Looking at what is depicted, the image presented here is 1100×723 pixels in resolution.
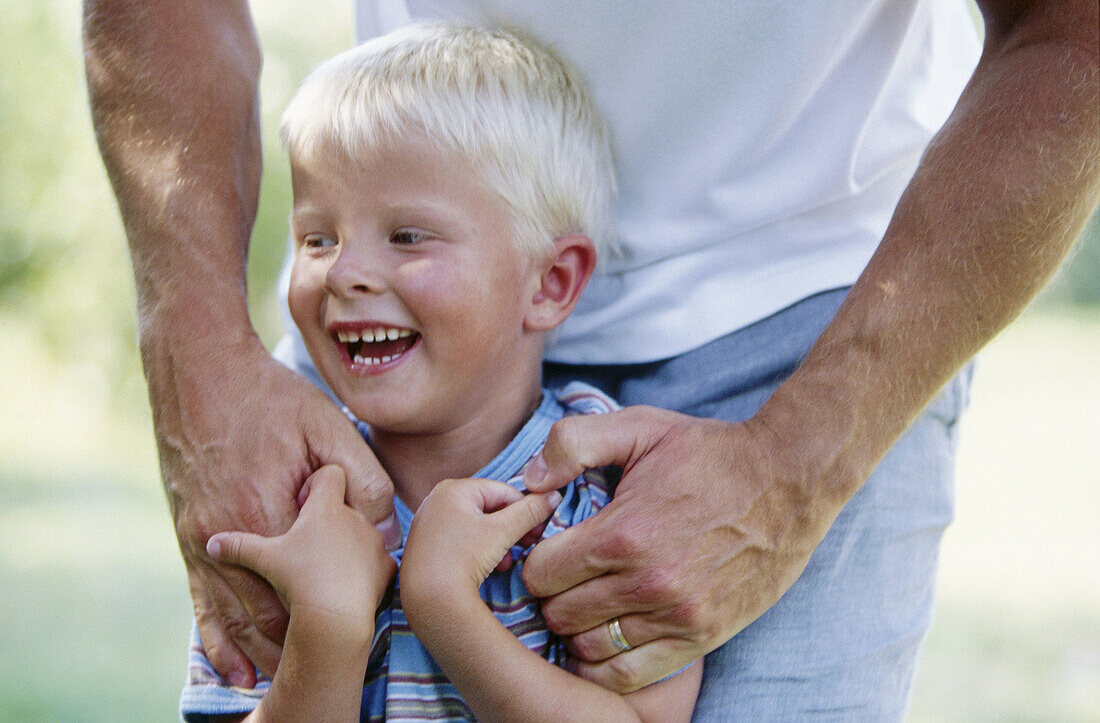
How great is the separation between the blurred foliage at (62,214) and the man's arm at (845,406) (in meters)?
9.78

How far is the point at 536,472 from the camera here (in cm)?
166

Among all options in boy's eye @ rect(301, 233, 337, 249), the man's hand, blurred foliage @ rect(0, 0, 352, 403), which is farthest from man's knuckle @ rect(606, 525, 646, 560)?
blurred foliage @ rect(0, 0, 352, 403)

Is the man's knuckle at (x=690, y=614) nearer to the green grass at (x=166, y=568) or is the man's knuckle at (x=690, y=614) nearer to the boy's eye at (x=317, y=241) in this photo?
the boy's eye at (x=317, y=241)

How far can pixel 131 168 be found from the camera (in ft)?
6.32

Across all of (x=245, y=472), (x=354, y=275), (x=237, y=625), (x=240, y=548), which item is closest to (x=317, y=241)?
(x=354, y=275)

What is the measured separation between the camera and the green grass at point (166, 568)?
439 cm

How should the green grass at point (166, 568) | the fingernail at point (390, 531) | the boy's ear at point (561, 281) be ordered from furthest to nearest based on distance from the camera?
the green grass at point (166, 568), the boy's ear at point (561, 281), the fingernail at point (390, 531)

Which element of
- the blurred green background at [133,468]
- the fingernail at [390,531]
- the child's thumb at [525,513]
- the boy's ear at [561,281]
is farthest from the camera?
the blurred green background at [133,468]

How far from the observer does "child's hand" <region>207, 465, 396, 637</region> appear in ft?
5.08

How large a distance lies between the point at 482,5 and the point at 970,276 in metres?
1.02

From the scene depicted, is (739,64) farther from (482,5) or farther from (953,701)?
(953,701)

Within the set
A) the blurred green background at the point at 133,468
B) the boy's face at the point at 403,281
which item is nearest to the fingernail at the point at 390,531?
the boy's face at the point at 403,281

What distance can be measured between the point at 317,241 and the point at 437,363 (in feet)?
0.97

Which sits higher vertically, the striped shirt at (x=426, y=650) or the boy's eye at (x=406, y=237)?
the boy's eye at (x=406, y=237)
